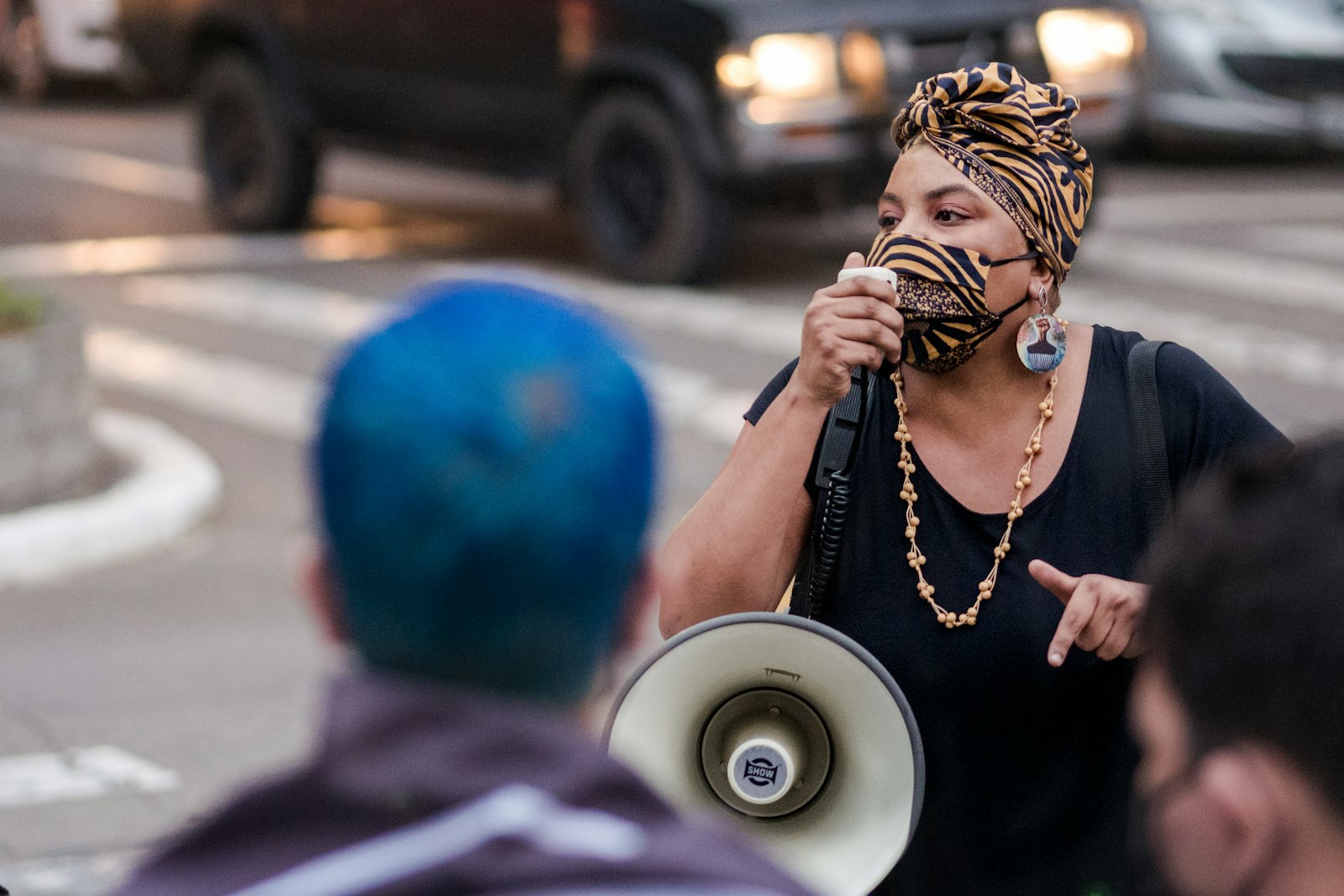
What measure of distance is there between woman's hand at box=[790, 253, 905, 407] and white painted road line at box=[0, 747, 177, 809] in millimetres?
2786

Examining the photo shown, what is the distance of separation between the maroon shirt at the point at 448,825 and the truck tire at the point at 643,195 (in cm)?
861

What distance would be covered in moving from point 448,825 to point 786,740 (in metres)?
1.32

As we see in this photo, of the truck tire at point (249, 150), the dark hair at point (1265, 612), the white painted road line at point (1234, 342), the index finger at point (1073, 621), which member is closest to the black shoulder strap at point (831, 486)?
the index finger at point (1073, 621)

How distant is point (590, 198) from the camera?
10.4m

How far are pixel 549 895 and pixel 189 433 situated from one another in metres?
6.86

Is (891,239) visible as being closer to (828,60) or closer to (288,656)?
(288,656)

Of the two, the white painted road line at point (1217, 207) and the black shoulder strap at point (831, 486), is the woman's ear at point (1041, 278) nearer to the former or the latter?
the black shoulder strap at point (831, 486)

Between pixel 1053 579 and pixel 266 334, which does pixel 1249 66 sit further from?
pixel 1053 579

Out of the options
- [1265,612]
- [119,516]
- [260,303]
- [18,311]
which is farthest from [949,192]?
[260,303]

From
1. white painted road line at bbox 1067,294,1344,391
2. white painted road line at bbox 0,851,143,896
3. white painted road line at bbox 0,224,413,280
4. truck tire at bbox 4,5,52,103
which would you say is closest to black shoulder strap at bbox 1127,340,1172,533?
white painted road line at bbox 0,851,143,896

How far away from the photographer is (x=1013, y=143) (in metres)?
2.59

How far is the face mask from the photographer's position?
8.64 feet

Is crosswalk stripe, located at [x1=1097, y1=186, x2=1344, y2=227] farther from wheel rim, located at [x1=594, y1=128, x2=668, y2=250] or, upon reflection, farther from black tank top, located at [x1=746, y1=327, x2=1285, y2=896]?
black tank top, located at [x1=746, y1=327, x2=1285, y2=896]

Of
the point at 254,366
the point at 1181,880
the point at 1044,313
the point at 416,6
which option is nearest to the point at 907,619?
the point at 1044,313
